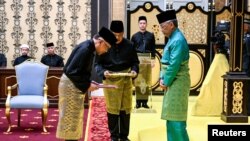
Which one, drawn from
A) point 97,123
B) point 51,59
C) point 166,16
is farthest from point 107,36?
point 51,59

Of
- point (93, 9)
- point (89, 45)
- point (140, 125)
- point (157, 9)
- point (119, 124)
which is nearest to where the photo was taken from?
point (89, 45)

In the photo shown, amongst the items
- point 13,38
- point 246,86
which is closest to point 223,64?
point 246,86

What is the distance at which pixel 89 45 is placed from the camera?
4.90 m

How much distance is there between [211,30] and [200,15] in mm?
413

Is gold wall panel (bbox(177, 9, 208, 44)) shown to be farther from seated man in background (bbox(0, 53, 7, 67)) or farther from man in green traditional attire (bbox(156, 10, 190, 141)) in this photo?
man in green traditional attire (bbox(156, 10, 190, 141))

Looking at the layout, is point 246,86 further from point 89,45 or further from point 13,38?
point 13,38

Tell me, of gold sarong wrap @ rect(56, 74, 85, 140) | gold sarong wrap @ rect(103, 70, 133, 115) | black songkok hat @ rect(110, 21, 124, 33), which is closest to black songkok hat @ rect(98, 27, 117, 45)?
gold sarong wrap @ rect(56, 74, 85, 140)

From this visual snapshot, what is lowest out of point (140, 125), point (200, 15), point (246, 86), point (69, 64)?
point (140, 125)

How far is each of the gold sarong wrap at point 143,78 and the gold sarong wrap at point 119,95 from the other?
2702mm

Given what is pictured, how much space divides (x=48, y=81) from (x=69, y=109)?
489 cm

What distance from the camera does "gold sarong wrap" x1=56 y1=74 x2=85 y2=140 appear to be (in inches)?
194

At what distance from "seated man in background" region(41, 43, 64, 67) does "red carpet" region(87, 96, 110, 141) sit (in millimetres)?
1168

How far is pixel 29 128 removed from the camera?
7.45 metres

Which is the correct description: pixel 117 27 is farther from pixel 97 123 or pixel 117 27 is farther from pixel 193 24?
pixel 193 24
